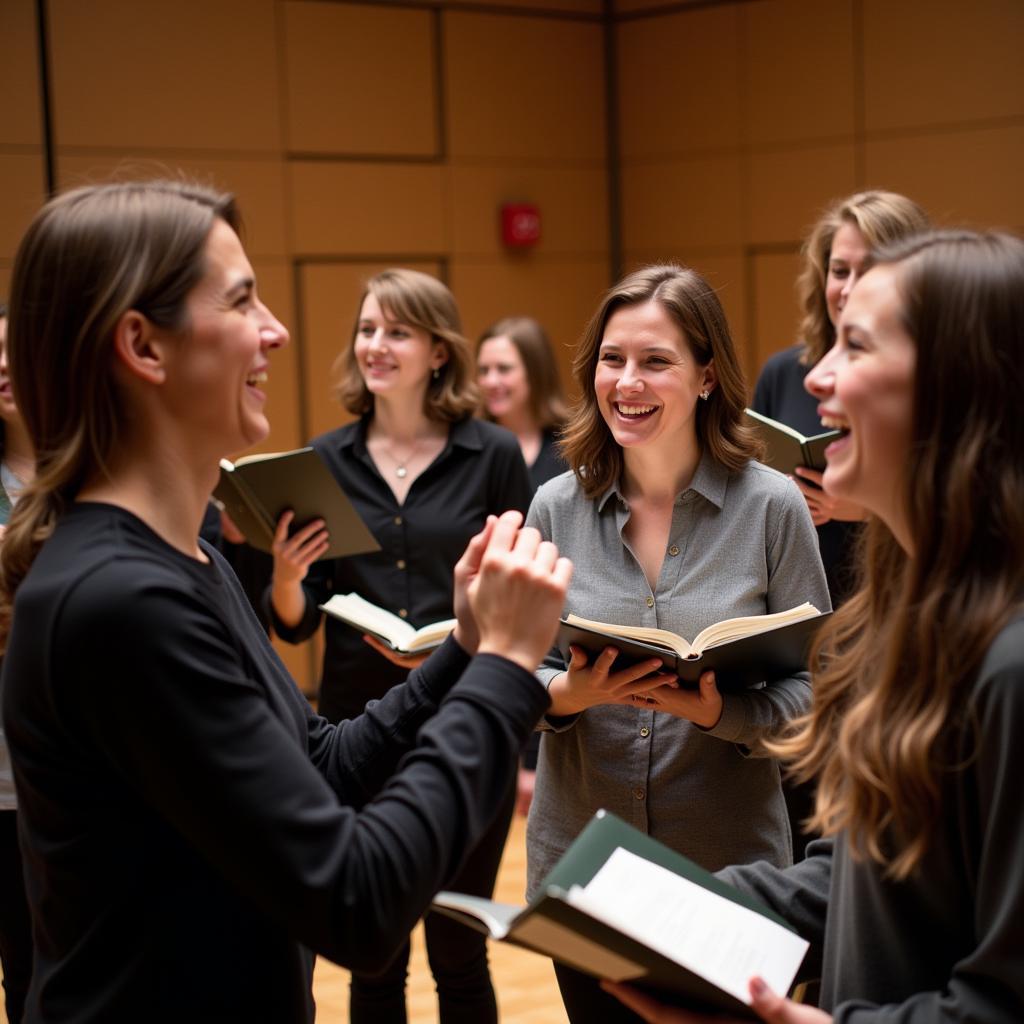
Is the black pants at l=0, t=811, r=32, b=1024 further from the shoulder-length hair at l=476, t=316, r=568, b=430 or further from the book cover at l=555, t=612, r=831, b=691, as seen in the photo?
the shoulder-length hair at l=476, t=316, r=568, b=430

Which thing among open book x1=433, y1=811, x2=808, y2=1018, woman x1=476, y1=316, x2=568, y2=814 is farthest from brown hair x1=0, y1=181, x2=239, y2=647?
woman x1=476, y1=316, x2=568, y2=814

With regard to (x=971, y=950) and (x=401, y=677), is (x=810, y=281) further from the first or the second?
(x=971, y=950)

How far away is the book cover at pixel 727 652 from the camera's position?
2062mm

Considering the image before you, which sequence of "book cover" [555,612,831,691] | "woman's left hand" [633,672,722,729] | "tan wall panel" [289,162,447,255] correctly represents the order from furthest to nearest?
"tan wall panel" [289,162,447,255], "woman's left hand" [633,672,722,729], "book cover" [555,612,831,691]

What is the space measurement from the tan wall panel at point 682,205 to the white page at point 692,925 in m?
6.26

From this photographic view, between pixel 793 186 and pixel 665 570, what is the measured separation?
515 cm

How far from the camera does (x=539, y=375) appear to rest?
16.5 feet

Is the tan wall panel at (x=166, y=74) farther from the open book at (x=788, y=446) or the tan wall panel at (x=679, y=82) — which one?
the open book at (x=788, y=446)

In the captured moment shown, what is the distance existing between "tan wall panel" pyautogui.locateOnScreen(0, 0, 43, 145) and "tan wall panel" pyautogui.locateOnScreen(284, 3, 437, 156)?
4.20 ft

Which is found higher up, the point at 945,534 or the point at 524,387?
the point at 524,387

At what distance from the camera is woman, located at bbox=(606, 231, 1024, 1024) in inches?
46.4

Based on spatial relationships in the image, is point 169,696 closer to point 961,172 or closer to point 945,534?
point 945,534

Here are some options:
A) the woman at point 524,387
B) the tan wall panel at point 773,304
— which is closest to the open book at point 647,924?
the woman at point 524,387

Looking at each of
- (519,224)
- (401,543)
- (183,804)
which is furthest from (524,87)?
(183,804)
